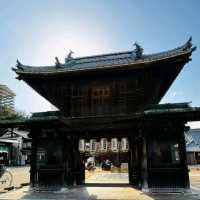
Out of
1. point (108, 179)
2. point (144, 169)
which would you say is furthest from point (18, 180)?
point (144, 169)

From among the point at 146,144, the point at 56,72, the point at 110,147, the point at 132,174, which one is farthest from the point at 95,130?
the point at 110,147

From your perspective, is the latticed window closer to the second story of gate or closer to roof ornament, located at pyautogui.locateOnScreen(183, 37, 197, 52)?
the second story of gate

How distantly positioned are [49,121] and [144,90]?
19.6 ft

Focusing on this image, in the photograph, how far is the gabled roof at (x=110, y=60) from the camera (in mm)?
13757

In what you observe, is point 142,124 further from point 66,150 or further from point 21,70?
point 21,70

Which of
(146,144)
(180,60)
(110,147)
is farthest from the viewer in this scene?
(110,147)

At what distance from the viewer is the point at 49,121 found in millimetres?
15289

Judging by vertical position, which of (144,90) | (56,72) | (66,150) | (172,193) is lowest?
(172,193)

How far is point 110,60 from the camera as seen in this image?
18062mm

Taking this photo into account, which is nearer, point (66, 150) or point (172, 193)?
point (172, 193)

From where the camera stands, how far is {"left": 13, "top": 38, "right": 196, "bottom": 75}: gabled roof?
45.1 feet

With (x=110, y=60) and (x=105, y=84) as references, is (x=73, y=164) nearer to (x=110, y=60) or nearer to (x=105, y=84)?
(x=105, y=84)

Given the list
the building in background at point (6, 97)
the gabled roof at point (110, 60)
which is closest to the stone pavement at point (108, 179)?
the gabled roof at point (110, 60)

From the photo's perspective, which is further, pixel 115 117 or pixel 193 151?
pixel 193 151
